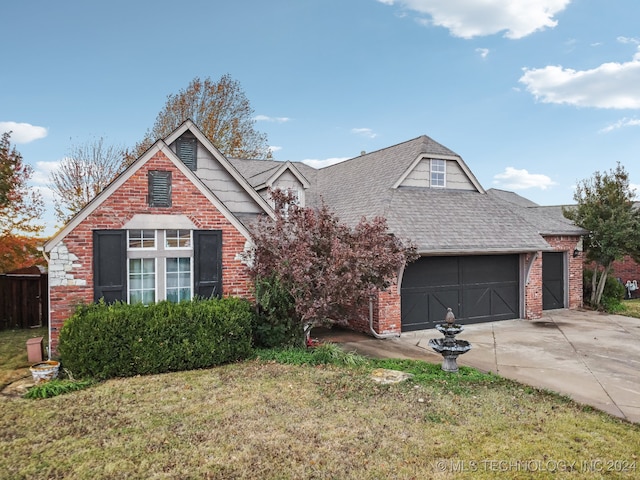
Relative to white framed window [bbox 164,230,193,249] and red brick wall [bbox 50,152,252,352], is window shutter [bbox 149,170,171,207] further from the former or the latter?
white framed window [bbox 164,230,193,249]

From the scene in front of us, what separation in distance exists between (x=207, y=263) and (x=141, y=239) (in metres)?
1.53

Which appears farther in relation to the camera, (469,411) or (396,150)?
(396,150)

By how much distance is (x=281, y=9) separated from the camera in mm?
13523

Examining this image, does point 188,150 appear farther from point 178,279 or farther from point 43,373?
point 43,373

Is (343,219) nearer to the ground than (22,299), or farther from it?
farther from it

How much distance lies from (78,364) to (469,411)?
6975mm

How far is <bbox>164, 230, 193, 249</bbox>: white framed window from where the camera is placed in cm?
1009

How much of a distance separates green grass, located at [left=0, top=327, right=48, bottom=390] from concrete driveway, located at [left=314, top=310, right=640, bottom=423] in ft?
23.9

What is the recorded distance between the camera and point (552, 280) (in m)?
17.3

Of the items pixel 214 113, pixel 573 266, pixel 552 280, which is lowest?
pixel 552 280

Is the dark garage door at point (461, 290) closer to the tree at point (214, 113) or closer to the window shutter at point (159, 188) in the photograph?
the window shutter at point (159, 188)

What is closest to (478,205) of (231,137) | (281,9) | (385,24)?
(385,24)

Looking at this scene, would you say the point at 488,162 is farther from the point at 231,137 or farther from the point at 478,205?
the point at 231,137

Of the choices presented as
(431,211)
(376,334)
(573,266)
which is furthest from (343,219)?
(573,266)
